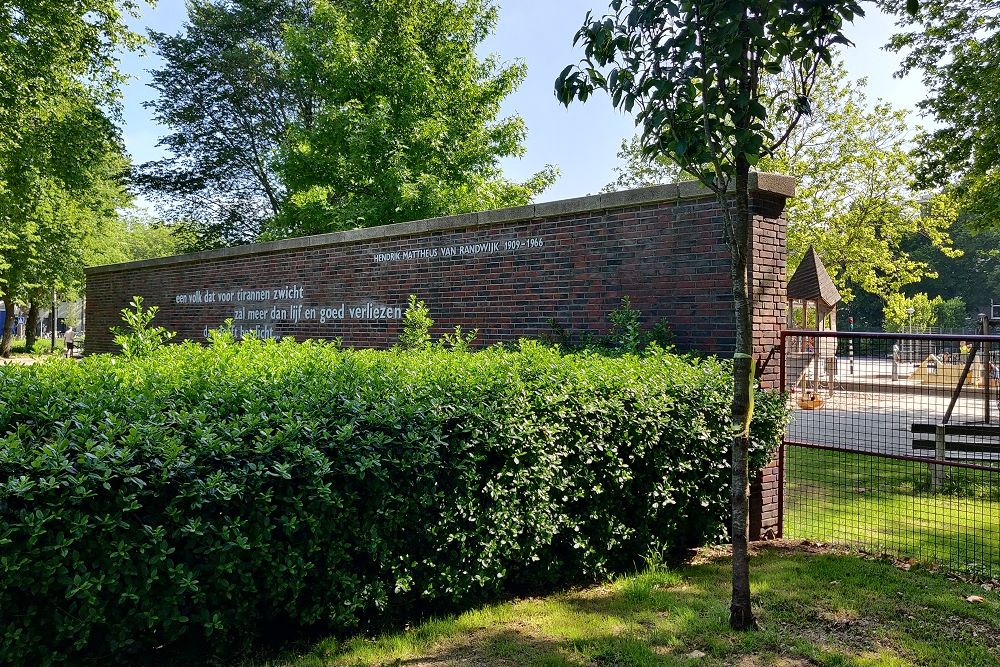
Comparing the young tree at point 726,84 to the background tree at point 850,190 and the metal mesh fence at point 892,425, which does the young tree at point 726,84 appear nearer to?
the metal mesh fence at point 892,425

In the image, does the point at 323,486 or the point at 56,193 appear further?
the point at 56,193

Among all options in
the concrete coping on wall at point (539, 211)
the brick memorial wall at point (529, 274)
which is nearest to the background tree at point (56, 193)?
the brick memorial wall at point (529, 274)

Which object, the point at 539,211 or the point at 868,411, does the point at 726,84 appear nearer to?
the point at 868,411

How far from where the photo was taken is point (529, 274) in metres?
8.00

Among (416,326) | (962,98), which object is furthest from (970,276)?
(416,326)

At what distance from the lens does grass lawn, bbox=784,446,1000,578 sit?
5742mm

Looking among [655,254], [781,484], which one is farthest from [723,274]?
[781,484]

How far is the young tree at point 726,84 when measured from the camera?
11.3ft

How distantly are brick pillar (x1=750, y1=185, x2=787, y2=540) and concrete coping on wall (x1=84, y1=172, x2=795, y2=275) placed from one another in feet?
0.49

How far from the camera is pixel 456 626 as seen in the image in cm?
379

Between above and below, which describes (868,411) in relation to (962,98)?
below

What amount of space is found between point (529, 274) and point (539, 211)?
700 millimetres

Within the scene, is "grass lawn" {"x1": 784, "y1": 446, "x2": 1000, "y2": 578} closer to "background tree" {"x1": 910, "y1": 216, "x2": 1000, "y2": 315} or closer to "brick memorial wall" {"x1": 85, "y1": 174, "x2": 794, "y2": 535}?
"brick memorial wall" {"x1": 85, "y1": 174, "x2": 794, "y2": 535}

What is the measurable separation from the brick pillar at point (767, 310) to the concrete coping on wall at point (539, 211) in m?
0.15
